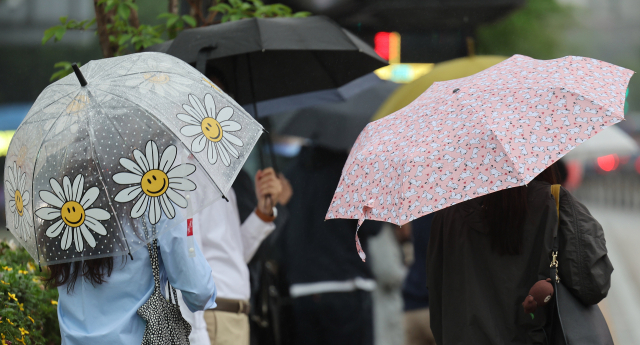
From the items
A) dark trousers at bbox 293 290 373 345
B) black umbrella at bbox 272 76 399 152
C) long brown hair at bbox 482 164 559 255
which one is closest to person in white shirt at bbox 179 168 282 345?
long brown hair at bbox 482 164 559 255

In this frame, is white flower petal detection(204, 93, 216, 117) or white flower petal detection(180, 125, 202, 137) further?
white flower petal detection(204, 93, 216, 117)

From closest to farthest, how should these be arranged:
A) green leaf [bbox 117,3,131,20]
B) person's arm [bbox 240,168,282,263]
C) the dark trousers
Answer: person's arm [bbox 240,168,282,263]
green leaf [bbox 117,3,131,20]
the dark trousers

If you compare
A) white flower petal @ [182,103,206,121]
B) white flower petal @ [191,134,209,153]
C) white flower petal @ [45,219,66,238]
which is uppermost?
white flower petal @ [182,103,206,121]

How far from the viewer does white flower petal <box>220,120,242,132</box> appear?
247 centimetres

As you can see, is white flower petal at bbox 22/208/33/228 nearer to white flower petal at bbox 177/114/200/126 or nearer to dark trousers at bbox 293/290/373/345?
white flower petal at bbox 177/114/200/126

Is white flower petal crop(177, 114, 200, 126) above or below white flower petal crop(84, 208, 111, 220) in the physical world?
above

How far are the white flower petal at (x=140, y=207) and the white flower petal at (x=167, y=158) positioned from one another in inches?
4.9

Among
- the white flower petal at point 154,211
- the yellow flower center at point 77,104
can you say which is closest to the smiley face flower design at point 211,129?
the white flower petal at point 154,211

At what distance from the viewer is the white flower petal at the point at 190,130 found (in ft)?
7.55

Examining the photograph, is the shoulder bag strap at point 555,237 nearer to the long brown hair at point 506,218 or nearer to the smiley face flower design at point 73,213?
the long brown hair at point 506,218

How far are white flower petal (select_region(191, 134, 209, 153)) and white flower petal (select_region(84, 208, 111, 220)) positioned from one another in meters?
0.38

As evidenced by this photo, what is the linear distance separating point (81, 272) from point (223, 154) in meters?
0.75

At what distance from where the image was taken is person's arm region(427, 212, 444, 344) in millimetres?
2805

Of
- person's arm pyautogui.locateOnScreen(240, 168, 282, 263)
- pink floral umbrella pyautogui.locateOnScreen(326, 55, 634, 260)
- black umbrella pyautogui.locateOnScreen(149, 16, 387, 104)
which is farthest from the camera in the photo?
person's arm pyautogui.locateOnScreen(240, 168, 282, 263)
